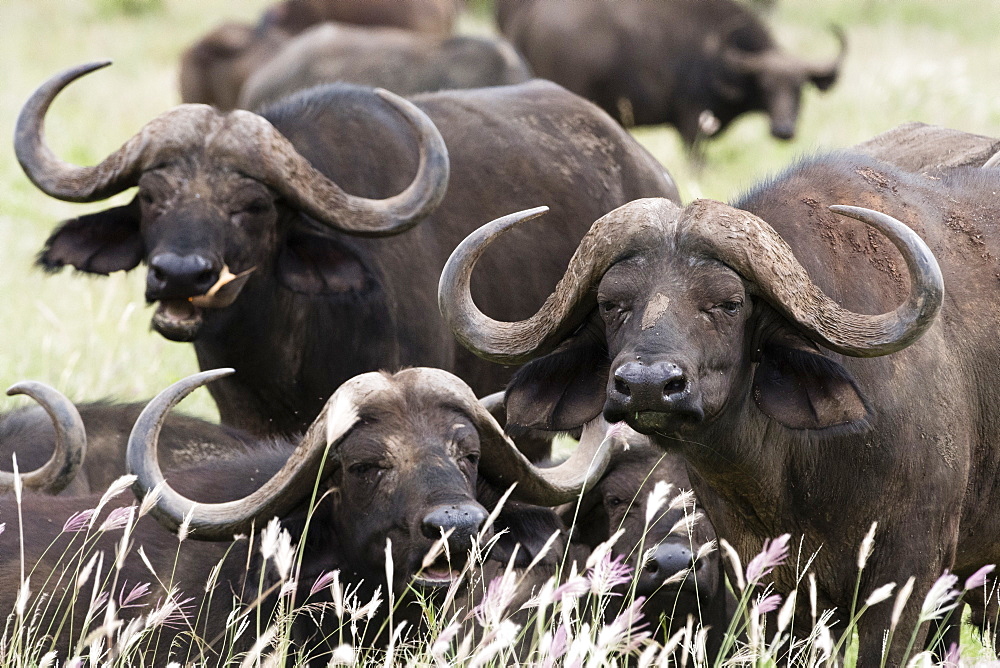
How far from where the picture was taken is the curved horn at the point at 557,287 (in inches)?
179

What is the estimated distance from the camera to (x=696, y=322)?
14.3ft

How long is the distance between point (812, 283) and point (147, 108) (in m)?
14.6

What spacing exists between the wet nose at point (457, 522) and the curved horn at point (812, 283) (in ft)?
3.37

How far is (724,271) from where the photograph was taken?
4.45 metres

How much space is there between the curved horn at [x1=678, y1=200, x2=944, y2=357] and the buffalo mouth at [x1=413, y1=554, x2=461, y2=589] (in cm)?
120

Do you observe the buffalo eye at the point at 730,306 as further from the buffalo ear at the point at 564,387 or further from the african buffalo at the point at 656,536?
the african buffalo at the point at 656,536

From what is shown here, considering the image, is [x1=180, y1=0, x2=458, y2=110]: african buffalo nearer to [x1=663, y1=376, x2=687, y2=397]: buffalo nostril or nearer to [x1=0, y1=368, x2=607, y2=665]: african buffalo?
[x1=0, y1=368, x2=607, y2=665]: african buffalo

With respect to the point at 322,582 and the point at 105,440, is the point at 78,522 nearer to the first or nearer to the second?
the point at 322,582

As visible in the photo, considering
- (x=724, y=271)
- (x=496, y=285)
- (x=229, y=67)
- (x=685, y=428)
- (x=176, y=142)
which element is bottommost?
(x=229, y=67)

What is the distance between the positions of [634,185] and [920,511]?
3.19 metres

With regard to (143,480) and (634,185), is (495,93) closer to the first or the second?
(634,185)

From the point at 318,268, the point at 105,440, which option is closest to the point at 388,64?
the point at 318,268

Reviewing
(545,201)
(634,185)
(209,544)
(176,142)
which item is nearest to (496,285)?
(545,201)

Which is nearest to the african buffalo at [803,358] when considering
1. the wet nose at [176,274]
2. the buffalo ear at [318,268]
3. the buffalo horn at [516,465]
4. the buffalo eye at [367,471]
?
the buffalo horn at [516,465]
